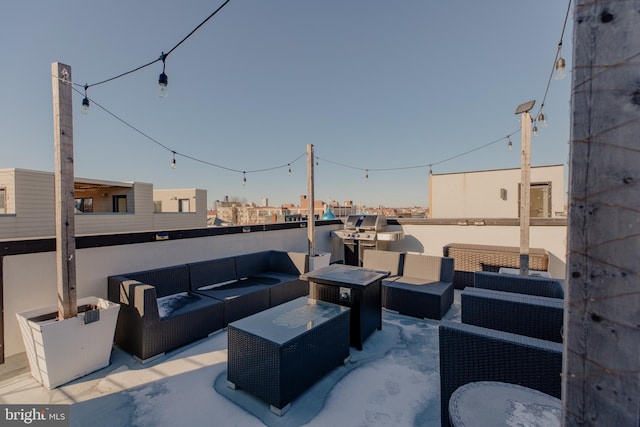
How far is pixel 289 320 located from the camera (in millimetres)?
2547

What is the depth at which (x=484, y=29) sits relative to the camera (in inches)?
202

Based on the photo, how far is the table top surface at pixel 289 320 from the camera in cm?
225

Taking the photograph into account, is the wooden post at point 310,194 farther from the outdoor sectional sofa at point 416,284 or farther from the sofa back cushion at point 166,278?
the sofa back cushion at point 166,278

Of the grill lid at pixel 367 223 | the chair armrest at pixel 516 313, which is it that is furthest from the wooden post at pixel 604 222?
the grill lid at pixel 367 223

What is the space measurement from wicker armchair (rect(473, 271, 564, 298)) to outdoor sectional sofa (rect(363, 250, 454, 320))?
61 cm

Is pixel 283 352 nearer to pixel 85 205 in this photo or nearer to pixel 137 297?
pixel 137 297

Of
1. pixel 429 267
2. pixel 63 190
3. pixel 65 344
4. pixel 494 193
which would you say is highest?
pixel 494 193

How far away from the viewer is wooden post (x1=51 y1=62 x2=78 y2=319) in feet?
8.64

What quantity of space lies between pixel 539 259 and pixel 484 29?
4417 millimetres

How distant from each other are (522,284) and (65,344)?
4913 millimetres

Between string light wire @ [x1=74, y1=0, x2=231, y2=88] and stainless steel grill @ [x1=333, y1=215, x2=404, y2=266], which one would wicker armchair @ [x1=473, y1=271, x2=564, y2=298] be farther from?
string light wire @ [x1=74, y1=0, x2=231, y2=88]

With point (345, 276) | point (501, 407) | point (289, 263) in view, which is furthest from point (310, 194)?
point (501, 407)

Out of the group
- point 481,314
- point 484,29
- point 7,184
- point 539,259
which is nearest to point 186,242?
point 481,314

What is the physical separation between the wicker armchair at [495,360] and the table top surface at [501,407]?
36 centimetres
